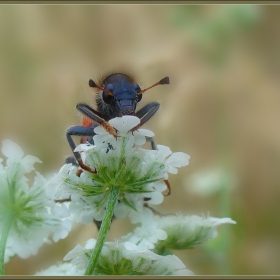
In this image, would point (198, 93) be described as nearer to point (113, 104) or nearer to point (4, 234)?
point (113, 104)

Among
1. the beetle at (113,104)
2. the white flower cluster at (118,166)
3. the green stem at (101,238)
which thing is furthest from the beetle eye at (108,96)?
the green stem at (101,238)

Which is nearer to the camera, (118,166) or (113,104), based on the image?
(118,166)

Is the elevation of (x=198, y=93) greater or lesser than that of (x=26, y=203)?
greater

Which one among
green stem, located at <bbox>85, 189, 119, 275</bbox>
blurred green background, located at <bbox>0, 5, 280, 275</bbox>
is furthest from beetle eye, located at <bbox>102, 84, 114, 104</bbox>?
blurred green background, located at <bbox>0, 5, 280, 275</bbox>

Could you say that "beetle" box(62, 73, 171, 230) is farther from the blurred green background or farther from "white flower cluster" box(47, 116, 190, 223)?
the blurred green background

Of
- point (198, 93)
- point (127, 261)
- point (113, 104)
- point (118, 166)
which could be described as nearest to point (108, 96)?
point (113, 104)

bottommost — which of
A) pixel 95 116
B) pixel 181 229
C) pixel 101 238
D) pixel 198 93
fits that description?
pixel 101 238

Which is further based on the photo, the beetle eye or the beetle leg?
the beetle eye
